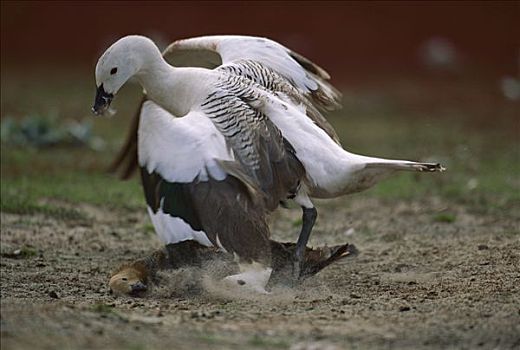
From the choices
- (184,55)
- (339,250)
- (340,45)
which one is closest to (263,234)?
(339,250)

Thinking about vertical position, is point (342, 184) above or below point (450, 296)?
above

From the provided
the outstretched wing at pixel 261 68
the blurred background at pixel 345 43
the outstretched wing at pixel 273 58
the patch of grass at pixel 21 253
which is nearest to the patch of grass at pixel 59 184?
the outstretched wing at pixel 261 68

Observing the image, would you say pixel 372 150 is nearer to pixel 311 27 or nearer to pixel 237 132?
pixel 237 132

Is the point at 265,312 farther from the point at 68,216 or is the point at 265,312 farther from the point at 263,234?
the point at 68,216

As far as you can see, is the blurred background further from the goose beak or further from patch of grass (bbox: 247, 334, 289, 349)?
patch of grass (bbox: 247, 334, 289, 349)

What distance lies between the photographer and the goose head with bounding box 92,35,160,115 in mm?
7031

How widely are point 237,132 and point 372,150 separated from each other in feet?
22.2

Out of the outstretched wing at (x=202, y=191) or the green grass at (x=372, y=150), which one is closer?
the outstretched wing at (x=202, y=191)

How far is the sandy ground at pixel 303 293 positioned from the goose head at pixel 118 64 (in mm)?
1216

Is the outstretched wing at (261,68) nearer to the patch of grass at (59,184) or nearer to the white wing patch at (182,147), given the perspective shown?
the white wing patch at (182,147)

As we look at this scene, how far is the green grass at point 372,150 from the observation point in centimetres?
999

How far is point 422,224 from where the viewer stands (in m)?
9.12

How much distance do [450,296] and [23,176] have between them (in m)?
5.86

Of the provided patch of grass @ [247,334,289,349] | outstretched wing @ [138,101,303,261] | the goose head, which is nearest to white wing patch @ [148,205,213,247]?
outstretched wing @ [138,101,303,261]
